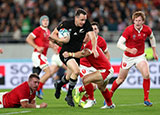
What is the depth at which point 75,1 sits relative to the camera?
22.0 metres

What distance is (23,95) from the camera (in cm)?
927

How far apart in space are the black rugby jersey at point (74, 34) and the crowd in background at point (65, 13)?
10.3m

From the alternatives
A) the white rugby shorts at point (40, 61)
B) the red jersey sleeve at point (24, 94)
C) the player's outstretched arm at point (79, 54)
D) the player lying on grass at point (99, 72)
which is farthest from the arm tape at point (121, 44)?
the white rugby shorts at point (40, 61)

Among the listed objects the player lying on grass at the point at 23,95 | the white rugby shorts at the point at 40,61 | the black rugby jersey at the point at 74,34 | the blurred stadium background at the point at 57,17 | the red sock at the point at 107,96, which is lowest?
the red sock at the point at 107,96

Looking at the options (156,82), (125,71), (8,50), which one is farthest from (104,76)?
(8,50)

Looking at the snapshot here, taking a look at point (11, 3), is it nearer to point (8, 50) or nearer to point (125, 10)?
point (8, 50)

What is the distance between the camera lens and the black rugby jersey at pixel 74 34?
9977 millimetres

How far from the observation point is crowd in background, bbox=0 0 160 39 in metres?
20.7

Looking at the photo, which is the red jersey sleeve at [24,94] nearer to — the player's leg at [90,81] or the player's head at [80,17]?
the player's leg at [90,81]

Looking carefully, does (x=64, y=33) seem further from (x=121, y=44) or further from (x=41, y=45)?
(x=41, y=45)

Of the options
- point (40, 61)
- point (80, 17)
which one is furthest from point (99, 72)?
point (40, 61)

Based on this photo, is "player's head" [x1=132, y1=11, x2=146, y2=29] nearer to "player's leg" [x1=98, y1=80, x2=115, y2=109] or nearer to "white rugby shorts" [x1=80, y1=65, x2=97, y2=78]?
"white rugby shorts" [x1=80, y1=65, x2=97, y2=78]

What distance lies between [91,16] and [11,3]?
4.14 meters

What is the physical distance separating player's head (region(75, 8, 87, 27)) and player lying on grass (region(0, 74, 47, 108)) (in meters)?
1.53
